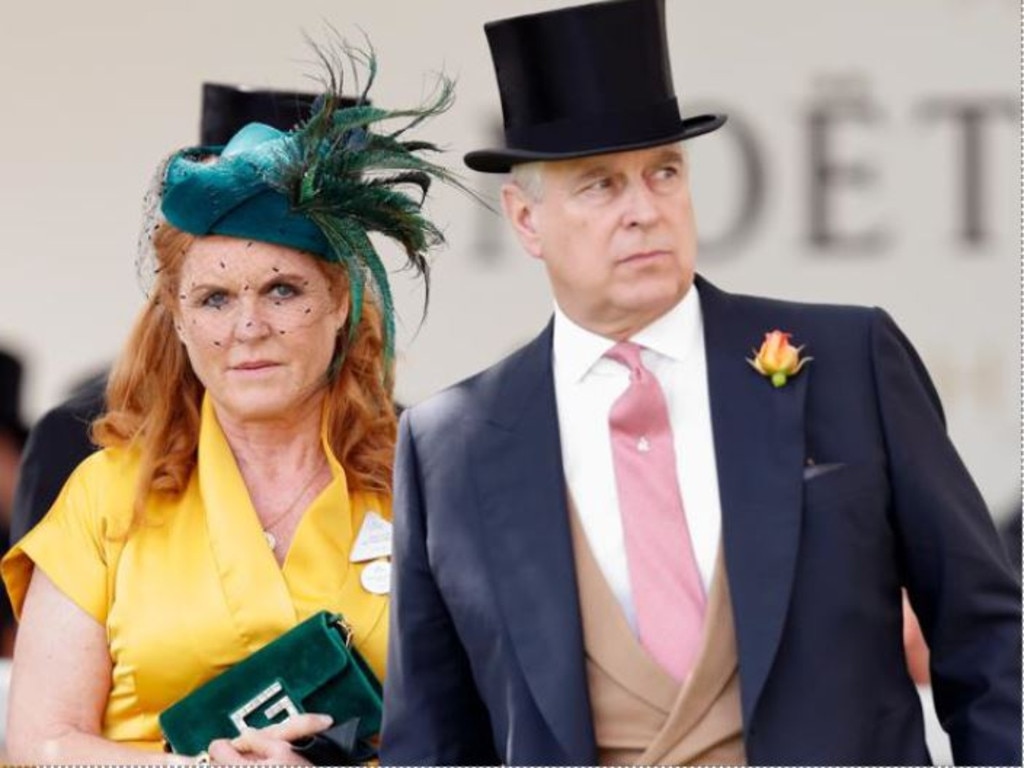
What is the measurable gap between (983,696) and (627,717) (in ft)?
1.57

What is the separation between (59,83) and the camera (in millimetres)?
7727

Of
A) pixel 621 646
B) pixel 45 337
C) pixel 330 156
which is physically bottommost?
pixel 45 337

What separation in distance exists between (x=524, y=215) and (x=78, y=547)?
36.9 inches

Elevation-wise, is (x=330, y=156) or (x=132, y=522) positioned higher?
(x=330, y=156)

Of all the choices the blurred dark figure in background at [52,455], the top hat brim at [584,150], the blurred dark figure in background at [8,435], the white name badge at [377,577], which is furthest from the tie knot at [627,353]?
the blurred dark figure in background at [8,435]

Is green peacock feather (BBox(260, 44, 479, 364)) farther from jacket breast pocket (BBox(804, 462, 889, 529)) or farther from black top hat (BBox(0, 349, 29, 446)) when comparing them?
black top hat (BBox(0, 349, 29, 446))

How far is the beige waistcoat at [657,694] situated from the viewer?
396 cm

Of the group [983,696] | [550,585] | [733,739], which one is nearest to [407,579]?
[550,585]

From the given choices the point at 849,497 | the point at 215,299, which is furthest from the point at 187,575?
the point at 849,497

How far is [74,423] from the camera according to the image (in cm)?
532

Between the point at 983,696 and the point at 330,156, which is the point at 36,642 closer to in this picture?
the point at 330,156

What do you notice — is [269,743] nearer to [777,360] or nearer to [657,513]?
[657,513]

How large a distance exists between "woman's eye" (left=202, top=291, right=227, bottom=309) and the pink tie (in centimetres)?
75

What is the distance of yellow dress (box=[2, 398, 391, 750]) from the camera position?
4.54 m
